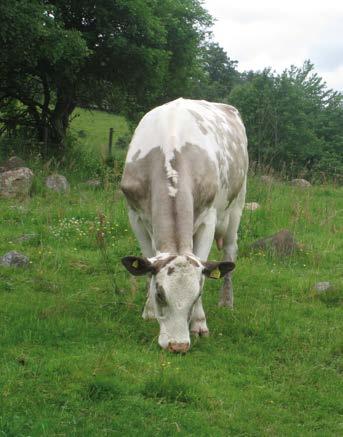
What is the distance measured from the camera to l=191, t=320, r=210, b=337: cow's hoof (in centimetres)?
646

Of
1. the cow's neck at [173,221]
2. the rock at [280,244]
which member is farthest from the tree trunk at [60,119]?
the cow's neck at [173,221]

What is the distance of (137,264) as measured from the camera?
5.95 meters

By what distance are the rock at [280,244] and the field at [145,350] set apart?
145mm

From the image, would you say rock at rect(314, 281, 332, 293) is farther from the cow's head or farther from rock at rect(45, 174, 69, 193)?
rock at rect(45, 174, 69, 193)

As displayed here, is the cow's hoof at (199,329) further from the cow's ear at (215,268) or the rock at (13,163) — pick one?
the rock at (13,163)

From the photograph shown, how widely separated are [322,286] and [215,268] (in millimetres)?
2776

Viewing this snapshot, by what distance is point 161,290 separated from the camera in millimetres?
5746

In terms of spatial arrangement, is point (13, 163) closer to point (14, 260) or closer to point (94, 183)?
point (94, 183)

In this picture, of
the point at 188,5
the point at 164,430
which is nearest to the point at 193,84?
the point at 188,5

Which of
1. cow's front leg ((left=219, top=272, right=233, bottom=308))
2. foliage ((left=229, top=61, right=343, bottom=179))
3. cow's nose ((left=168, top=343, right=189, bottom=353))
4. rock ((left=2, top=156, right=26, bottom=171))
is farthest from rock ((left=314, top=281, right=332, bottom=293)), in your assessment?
foliage ((left=229, top=61, right=343, bottom=179))

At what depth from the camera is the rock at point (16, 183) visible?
12.5 meters

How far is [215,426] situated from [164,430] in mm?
388

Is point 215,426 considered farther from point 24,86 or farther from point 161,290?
point 24,86

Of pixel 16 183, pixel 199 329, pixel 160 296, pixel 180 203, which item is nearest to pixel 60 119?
pixel 16 183
